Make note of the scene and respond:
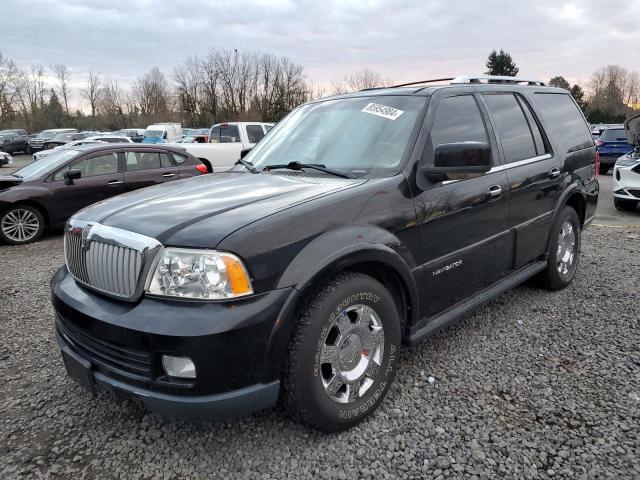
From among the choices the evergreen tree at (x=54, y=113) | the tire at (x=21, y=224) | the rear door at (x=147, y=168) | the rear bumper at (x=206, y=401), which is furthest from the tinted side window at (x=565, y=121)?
the evergreen tree at (x=54, y=113)

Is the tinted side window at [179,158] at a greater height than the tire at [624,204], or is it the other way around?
the tinted side window at [179,158]

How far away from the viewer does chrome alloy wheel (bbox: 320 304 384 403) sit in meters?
2.45

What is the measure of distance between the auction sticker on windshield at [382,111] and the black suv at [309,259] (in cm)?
2

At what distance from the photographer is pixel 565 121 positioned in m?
4.70

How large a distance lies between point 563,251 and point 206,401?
3.92 m

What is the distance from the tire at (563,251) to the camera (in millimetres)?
4367

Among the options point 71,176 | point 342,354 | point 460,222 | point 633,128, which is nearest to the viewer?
point 342,354

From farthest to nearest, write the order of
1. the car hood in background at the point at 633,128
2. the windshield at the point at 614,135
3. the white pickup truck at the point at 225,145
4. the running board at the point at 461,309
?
the windshield at the point at 614,135 < the white pickup truck at the point at 225,145 < the car hood in background at the point at 633,128 < the running board at the point at 461,309

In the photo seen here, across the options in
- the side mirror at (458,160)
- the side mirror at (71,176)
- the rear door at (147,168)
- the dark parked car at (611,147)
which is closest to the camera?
the side mirror at (458,160)

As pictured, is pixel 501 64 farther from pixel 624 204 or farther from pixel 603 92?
pixel 624 204

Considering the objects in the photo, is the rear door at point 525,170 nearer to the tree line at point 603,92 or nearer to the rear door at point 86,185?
the rear door at point 86,185

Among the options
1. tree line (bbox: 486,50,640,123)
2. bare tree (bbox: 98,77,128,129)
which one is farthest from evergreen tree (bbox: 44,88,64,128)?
tree line (bbox: 486,50,640,123)

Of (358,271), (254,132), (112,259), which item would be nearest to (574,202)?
(358,271)

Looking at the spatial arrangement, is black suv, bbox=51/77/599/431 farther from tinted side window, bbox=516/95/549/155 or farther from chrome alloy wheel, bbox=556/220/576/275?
chrome alloy wheel, bbox=556/220/576/275
